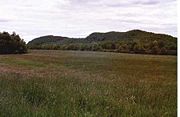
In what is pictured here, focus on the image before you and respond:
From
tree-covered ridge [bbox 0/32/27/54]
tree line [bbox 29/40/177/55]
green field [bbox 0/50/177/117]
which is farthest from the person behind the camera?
tree-covered ridge [bbox 0/32/27/54]

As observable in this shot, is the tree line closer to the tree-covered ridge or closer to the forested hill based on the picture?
the forested hill

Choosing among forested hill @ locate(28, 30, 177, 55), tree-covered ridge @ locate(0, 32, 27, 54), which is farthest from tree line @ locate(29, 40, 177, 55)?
tree-covered ridge @ locate(0, 32, 27, 54)

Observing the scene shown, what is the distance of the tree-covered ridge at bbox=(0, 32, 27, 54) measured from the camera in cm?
297

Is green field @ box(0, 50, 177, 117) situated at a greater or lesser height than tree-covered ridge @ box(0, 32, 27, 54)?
lesser

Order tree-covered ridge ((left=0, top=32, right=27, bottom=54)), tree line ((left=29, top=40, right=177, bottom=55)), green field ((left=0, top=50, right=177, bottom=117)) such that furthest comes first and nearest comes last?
1. tree-covered ridge ((left=0, top=32, right=27, bottom=54))
2. tree line ((left=29, top=40, right=177, bottom=55))
3. green field ((left=0, top=50, right=177, bottom=117))

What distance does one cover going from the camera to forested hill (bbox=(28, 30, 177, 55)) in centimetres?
272

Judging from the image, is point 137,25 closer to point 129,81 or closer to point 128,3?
point 128,3

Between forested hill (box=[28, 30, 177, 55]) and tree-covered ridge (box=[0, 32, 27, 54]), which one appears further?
tree-covered ridge (box=[0, 32, 27, 54])

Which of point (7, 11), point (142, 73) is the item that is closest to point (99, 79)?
point (142, 73)

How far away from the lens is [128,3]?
2693 mm

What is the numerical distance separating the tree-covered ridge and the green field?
0.06 m

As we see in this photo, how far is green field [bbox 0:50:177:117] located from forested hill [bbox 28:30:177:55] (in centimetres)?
4

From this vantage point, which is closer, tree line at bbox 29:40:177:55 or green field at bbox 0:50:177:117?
green field at bbox 0:50:177:117

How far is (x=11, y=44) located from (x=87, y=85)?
0.62 m
